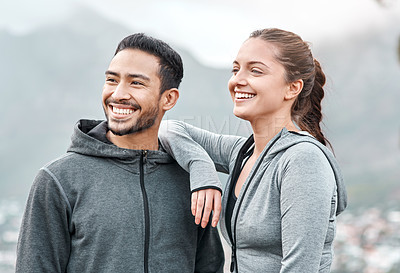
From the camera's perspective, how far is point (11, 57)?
82.8 meters

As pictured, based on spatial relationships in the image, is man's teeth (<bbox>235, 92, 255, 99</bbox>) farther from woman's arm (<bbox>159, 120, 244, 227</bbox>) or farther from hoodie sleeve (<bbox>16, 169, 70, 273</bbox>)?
hoodie sleeve (<bbox>16, 169, 70, 273</bbox>)

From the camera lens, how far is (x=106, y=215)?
6.89 ft

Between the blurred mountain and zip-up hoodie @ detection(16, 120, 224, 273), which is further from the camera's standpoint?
the blurred mountain

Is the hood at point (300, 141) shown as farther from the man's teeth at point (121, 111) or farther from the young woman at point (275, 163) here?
the man's teeth at point (121, 111)

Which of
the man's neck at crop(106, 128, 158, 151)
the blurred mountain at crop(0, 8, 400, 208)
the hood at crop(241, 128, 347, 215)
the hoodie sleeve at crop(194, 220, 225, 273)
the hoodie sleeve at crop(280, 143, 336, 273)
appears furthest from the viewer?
the blurred mountain at crop(0, 8, 400, 208)

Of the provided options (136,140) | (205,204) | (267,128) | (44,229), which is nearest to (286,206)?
(205,204)

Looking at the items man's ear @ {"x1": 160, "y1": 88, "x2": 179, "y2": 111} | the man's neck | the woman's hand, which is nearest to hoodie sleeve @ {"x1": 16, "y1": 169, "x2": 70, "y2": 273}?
the man's neck

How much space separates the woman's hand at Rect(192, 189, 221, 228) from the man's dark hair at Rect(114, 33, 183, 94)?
0.60m

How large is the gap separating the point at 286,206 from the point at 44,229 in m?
1.05

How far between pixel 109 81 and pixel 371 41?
7268 centimetres

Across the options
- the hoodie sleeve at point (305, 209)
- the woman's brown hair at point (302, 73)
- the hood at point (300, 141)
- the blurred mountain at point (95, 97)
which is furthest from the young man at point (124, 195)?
the blurred mountain at point (95, 97)

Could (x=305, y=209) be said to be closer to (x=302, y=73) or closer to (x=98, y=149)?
(x=302, y=73)

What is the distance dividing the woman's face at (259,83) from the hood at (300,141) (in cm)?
14

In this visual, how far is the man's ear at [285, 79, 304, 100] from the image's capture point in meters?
2.21
